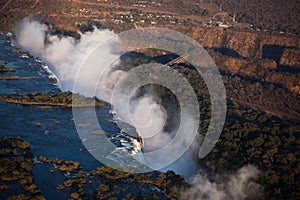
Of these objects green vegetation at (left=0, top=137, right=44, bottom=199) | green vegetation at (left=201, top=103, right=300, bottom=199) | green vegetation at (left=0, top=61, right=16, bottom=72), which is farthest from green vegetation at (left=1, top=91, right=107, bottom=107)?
green vegetation at (left=201, top=103, right=300, bottom=199)

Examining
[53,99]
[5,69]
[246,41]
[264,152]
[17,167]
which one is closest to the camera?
[17,167]

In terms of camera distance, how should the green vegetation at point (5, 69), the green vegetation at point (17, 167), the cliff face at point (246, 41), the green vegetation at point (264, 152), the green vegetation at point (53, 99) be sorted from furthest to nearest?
1. the cliff face at point (246, 41)
2. the green vegetation at point (5, 69)
3. the green vegetation at point (53, 99)
4. the green vegetation at point (264, 152)
5. the green vegetation at point (17, 167)

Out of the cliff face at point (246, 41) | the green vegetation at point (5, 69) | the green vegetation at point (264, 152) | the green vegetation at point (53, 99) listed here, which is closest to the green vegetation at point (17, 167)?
the green vegetation at point (53, 99)

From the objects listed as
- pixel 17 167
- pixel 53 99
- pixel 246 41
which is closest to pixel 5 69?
pixel 53 99

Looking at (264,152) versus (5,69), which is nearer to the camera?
(264,152)

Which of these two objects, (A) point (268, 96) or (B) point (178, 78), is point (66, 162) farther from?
(A) point (268, 96)

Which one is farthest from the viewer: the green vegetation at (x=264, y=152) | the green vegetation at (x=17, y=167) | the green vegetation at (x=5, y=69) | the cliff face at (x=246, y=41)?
the cliff face at (x=246, y=41)

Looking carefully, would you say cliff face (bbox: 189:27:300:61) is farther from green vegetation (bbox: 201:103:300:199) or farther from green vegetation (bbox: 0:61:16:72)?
green vegetation (bbox: 0:61:16:72)

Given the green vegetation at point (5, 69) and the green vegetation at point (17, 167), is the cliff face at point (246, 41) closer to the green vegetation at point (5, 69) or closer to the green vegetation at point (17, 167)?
the green vegetation at point (5, 69)

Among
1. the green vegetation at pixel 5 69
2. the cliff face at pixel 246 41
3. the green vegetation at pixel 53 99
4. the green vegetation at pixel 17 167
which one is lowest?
the green vegetation at pixel 17 167

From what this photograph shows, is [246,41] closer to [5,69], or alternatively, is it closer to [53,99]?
[5,69]

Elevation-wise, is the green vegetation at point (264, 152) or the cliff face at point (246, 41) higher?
the cliff face at point (246, 41)
